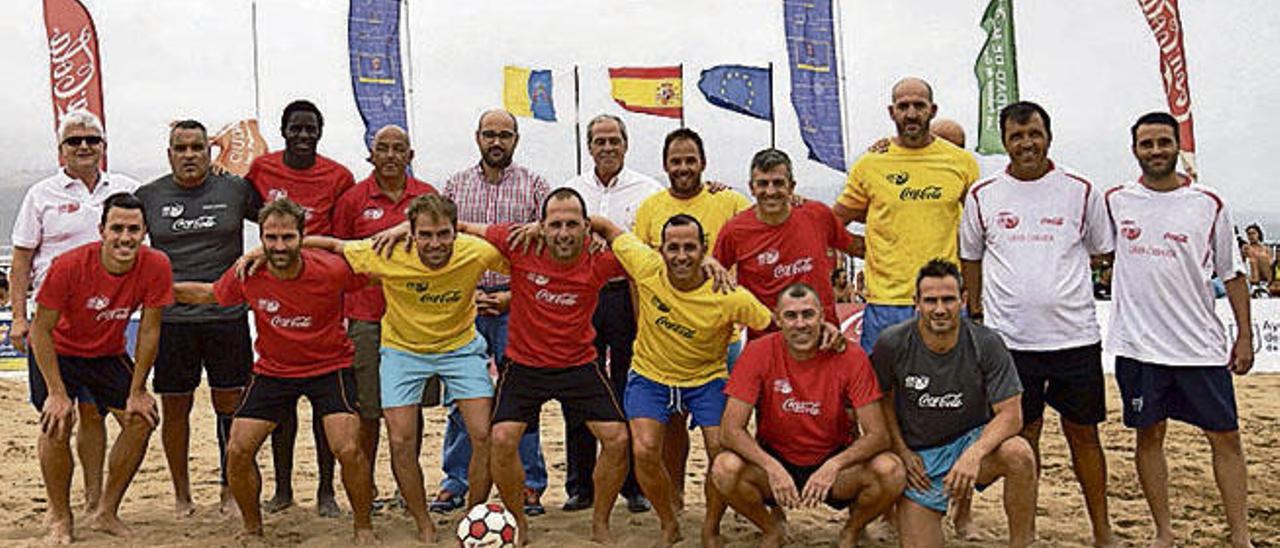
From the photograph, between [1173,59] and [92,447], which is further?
[1173,59]

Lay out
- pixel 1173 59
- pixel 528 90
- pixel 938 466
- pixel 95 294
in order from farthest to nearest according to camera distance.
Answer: pixel 528 90 < pixel 1173 59 < pixel 95 294 < pixel 938 466

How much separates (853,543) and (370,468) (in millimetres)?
2487

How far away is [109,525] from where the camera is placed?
5594mm

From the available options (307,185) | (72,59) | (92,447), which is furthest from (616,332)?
(72,59)

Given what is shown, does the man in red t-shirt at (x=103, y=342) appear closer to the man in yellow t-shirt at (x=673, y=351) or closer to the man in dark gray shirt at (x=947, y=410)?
the man in yellow t-shirt at (x=673, y=351)

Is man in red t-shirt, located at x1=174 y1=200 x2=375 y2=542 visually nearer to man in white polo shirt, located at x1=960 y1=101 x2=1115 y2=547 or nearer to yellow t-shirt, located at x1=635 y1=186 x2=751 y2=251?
yellow t-shirt, located at x1=635 y1=186 x2=751 y2=251

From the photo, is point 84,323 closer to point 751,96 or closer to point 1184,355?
point 1184,355

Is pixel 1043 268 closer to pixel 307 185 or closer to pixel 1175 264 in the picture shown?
pixel 1175 264

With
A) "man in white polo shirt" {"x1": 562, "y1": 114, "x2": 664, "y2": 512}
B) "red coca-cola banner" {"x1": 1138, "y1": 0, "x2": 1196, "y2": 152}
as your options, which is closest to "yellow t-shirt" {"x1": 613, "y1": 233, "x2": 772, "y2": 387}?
"man in white polo shirt" {"x1": 562, "y1": 114, "x2": 664, "y2": 512}

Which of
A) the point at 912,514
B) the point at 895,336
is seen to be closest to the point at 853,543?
the point at 912,514

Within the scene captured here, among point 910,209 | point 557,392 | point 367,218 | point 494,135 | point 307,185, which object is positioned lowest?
point 557,392

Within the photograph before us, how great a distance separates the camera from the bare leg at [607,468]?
521cm

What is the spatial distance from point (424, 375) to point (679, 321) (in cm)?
135

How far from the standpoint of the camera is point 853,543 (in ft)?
16.6
